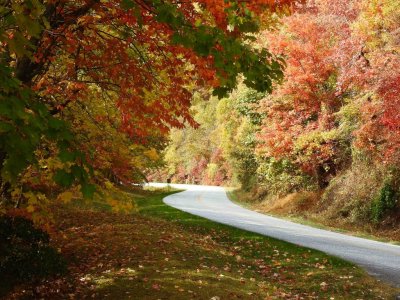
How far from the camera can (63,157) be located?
3150 mm

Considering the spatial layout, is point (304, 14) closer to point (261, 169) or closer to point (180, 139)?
point (261, 169)

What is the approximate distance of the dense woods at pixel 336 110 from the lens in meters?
13.8

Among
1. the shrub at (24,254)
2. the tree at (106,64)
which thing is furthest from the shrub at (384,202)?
the shrub at (24,254)

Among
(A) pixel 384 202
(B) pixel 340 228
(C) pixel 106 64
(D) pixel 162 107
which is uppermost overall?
(C) pixel 106 64

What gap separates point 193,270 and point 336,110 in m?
13.9

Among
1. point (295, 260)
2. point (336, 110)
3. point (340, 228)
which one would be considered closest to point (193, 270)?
point (295, 260)

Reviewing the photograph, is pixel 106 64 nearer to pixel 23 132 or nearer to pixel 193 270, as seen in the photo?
pixel 193 270

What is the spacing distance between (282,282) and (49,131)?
6918mm

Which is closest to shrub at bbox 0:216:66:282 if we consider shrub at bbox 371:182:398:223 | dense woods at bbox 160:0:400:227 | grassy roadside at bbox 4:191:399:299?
grassy roadside at bbox 4:191:399:299

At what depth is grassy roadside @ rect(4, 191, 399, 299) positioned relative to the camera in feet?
24.5

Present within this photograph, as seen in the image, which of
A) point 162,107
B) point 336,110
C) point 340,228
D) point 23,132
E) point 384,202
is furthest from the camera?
point 336,110

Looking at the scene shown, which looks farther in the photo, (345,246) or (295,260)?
(345,246)

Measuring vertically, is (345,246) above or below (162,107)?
below

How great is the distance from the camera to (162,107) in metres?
7.50
